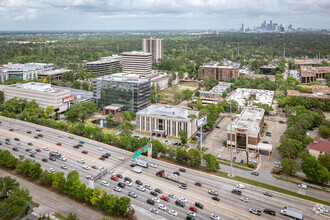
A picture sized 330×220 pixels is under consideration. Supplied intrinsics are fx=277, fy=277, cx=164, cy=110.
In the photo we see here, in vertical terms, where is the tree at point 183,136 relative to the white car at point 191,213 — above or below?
above

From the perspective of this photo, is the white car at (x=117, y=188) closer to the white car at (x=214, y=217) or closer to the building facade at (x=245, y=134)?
the white car at (x=214, y=217)

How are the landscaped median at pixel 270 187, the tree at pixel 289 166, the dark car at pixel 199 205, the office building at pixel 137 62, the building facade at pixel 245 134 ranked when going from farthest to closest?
the office building at pixel 137 62 < the building facade at pixel 245 134 < the tree at pixel 289 166 < the landscaped median at pixel 270 187 < the dark car at pixel 199 205

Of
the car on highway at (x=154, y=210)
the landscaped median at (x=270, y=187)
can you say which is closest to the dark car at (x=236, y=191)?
the landscaped median at (x=270, y=187)

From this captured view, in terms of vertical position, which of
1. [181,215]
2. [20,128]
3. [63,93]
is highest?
[63,93]

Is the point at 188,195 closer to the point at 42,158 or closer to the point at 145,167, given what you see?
the point at 145,167

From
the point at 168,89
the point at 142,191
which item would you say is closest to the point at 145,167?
the point at 142,191

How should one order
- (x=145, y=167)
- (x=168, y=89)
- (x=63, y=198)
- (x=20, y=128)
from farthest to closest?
(x=168, y=89) < (x=20, y=128) < (x=145, y=167) < (x=63, y=198)
